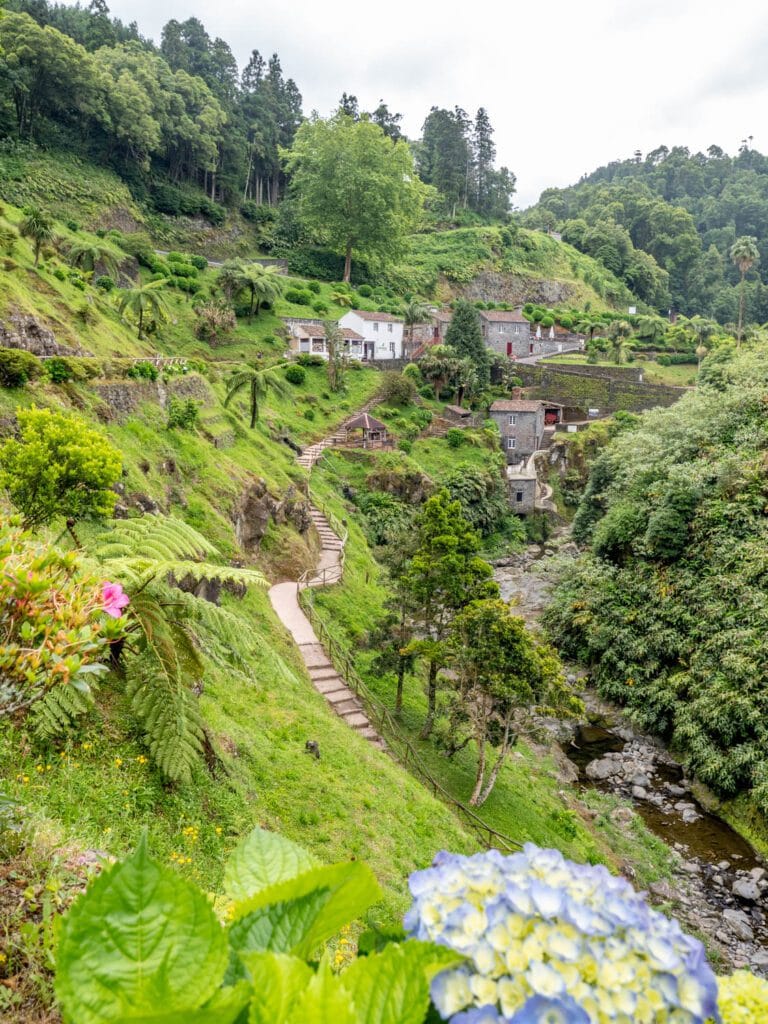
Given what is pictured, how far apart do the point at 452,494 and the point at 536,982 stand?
118 ft

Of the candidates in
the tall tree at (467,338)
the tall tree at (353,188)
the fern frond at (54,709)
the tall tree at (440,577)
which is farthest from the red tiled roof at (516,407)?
the fern frond at (54,709)

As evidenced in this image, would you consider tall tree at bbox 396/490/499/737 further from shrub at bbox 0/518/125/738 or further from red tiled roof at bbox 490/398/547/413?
red tiled roof at bbox 490/398/547/413

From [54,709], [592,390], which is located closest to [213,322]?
[592,390]

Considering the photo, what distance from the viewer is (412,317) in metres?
56.8

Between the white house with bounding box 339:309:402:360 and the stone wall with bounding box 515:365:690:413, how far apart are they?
11353 millimetres

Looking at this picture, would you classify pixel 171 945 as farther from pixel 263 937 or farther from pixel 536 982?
pixel 536 982

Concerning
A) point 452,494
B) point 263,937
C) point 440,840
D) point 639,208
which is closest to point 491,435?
point 452,494

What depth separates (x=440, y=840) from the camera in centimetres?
1148

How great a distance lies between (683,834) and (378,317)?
153ft

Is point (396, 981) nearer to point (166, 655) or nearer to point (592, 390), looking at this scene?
point (166, 655)

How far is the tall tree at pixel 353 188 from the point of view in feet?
208

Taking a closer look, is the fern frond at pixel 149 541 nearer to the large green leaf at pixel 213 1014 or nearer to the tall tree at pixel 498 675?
the large green leaf at pixel 213 1014

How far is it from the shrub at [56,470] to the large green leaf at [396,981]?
30.1 ft

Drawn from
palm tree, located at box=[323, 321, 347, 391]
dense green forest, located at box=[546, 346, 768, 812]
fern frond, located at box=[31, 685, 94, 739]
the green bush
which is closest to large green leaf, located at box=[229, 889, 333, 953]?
the green bush
